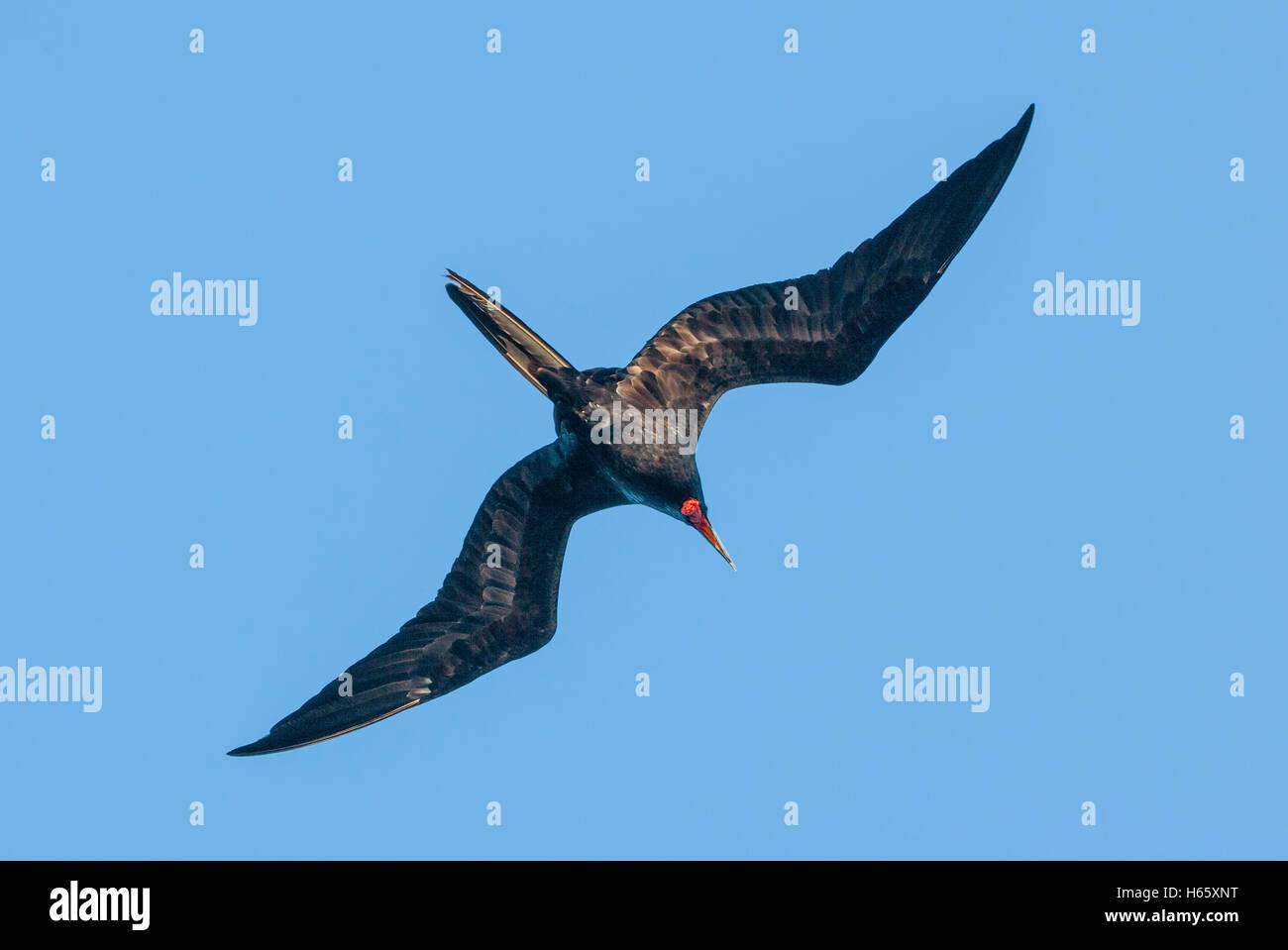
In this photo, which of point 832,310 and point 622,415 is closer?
point 622,415

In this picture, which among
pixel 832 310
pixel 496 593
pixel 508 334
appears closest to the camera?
pixel 508 334

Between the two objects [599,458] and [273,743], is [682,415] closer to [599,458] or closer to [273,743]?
[599,458]

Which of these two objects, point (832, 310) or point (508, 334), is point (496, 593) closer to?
point (508, 334)

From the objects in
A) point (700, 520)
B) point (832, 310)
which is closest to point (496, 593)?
point (700, 520)

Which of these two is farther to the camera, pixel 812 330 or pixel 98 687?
pixel 98 687

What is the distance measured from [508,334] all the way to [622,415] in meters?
1.82

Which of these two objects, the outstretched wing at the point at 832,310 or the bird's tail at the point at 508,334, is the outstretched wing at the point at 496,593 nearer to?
the bird's tail at the point at 508,334

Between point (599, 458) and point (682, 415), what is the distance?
4.10 ft

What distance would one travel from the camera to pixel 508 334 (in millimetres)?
24359

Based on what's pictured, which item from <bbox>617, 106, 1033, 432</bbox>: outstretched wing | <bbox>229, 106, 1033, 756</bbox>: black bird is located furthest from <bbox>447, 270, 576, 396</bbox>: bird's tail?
<bbox>617, 106, 1033, 432</bbox>: outstretched wing

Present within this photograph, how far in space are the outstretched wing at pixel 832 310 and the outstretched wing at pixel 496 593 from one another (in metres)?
2.06

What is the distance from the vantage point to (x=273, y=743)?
955 inches
